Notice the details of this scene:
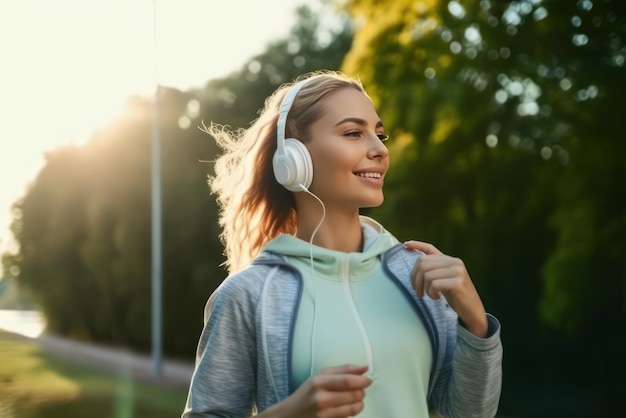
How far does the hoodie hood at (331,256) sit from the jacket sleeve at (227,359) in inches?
6.0

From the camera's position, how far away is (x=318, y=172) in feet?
7.13

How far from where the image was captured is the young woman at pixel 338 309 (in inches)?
78.2

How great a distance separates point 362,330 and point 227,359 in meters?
0.30

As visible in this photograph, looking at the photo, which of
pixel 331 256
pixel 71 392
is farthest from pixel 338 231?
pixel 71 392

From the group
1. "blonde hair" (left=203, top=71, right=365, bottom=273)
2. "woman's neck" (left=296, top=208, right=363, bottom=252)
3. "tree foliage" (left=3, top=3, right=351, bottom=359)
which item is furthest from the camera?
"tree foliage" (left=3, top=3, right=351, bottom=359)

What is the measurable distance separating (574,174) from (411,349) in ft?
30.2

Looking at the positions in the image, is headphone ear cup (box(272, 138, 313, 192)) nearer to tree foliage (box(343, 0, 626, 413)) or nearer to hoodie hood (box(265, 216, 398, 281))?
hoodie hood (box(265, 216, 398, 281))

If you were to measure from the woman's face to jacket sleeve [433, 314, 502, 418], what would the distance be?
14.4 inches

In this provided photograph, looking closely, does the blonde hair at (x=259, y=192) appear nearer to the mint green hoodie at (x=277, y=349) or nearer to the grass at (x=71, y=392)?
the mint green hoodie at (x=277, y=349)

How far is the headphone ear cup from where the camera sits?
215cm

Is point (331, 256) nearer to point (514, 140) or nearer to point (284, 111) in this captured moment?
point (284, 111)

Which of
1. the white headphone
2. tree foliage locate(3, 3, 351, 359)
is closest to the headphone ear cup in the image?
the white headphone

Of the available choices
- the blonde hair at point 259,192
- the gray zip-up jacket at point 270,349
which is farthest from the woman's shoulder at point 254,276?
the blonde hair at point 259,192

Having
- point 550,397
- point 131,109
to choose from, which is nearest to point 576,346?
point 550,397
